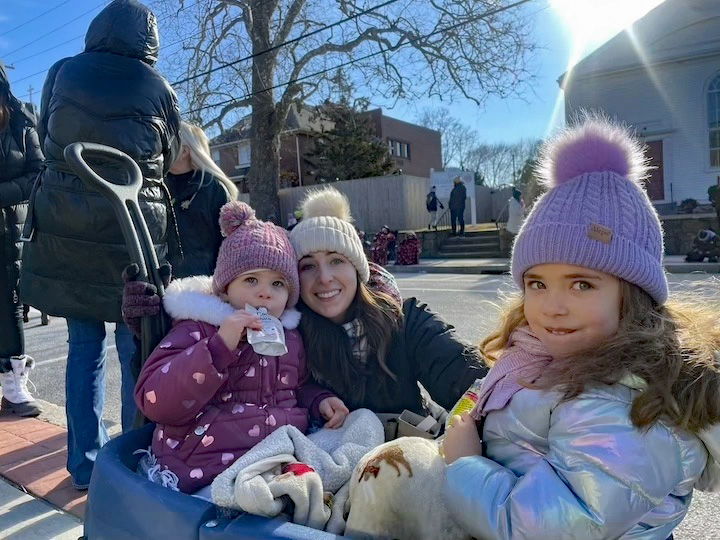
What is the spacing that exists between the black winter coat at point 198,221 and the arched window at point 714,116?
670 inches

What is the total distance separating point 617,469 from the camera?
3.51 ft

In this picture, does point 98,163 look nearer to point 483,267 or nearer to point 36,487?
point 36,487

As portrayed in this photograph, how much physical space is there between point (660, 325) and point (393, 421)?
0.85 metres

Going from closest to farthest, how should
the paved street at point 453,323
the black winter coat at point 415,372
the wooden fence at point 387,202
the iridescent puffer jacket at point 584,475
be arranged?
1. the iridescent puffer jacket at point 584,475
2. the black winter coat at point 415,372
3. the paved street at point 453,323
4. the wooden fence at point 387,202

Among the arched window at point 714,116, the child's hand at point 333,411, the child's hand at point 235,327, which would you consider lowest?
the child's hand at point 333,411

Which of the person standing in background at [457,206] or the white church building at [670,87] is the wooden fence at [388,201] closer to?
the person standing in background at [457,206]

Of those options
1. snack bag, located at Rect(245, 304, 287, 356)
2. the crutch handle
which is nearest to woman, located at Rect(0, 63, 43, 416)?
the crutch handle

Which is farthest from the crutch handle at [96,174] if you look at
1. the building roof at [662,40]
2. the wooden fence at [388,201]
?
the building roof at [662,40]

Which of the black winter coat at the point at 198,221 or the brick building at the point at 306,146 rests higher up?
the brick building at the point at 306,146

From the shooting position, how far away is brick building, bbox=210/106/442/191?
30.0 metres

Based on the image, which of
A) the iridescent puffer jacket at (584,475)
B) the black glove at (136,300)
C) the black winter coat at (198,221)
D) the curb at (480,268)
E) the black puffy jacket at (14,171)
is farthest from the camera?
the curb at (480,268)

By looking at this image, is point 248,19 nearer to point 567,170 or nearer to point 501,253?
point 501,253

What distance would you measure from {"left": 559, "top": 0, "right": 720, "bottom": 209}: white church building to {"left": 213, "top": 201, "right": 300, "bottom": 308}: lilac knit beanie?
612 inches

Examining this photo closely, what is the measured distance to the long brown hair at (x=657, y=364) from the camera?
3.75ft
